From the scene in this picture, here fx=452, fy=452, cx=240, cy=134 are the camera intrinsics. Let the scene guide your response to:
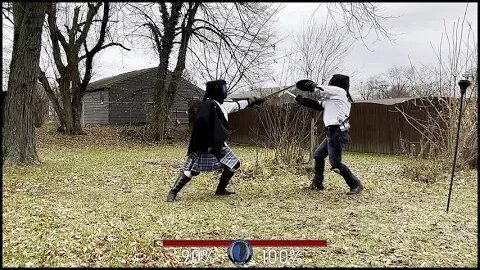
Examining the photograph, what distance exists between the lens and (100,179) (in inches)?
313

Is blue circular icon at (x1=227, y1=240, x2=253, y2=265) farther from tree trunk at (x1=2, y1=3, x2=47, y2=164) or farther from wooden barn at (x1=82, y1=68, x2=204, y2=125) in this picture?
wooden barn at (x1=82, y1=68, x2=204, y2=125)

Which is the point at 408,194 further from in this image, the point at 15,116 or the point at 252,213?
the point at 15,116

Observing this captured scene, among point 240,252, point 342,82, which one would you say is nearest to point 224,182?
point 342,82

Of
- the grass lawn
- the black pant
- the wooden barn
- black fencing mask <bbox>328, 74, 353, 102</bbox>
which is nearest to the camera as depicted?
the grass lawn

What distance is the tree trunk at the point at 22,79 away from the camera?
28.3ft

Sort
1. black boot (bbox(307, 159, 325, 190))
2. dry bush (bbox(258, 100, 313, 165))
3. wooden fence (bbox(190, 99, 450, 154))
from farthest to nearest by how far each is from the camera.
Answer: wooden fence (bbox(190, 99, 450, 154)), dry bush (bbox(258, 100, 313, 165)), black boot (bbox(307, 159, 325, 190))

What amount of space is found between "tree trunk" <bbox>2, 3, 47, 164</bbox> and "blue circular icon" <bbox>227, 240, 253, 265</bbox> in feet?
21.7

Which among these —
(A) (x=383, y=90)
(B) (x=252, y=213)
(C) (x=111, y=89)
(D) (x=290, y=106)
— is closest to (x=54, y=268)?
(B) (x=252, y=213)

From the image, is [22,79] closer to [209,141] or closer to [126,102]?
[209,141]

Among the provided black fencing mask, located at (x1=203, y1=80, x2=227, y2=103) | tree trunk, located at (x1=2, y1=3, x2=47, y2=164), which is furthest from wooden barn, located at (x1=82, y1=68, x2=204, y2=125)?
black fencing mask, located at (x1=203, y1=80, x2=227, y2=103)

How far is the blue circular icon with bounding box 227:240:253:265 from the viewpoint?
11.5ft

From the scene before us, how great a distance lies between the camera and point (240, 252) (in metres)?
3.60

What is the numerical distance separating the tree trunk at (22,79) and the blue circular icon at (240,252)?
6.61 metres

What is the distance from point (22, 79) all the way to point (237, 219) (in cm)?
612
